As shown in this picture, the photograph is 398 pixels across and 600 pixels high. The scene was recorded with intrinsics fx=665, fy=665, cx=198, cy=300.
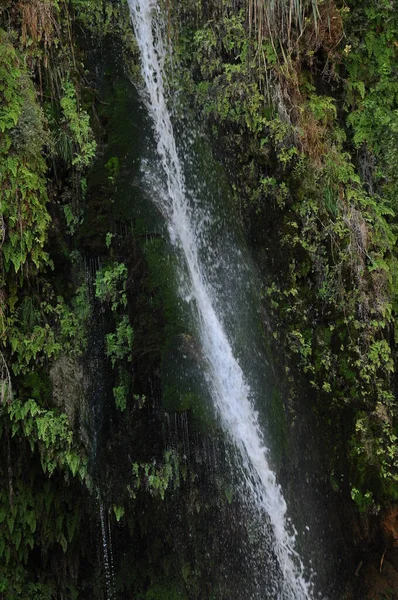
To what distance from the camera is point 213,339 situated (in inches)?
202

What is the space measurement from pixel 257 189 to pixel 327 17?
6.13 feet

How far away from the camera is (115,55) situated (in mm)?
5949

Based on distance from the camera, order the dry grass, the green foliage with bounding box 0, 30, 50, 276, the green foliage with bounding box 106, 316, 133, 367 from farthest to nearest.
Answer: the dry grass, the green foliage with bounding box 106, 316, 133, 367, the green foliage with bounding box 0, 30, 50, 276

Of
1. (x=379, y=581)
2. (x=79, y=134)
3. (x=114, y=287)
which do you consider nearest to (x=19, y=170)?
(x=79, y=134)

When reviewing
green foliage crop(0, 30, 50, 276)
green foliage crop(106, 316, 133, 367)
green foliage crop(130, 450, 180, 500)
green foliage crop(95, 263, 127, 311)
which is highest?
green foliage crop(0, 30, 50, 276)

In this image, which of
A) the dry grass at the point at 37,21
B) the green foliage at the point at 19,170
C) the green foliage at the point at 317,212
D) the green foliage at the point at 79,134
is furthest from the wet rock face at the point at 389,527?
the dry grass at the point at 37,21

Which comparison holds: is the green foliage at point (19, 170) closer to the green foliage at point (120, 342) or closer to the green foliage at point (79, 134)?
the green foliage at point (79, 134)

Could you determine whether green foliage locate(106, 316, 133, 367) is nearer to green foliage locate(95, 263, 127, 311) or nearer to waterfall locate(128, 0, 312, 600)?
green foliage locate(95, 263, 127, 311)

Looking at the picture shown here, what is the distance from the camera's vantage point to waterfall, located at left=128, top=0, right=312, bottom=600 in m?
4.81

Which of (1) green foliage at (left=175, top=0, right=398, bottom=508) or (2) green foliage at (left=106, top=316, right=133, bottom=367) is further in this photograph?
(1) green foliage at (left=175, top=0, right=398, bottom=508)

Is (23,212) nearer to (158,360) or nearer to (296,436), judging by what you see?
(158,360)

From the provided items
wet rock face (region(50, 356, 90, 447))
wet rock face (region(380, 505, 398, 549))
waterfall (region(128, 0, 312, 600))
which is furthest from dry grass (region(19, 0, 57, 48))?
wet rock face (region(380, 505, 398, 549))

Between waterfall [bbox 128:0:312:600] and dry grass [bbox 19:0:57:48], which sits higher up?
dry grass [bbox 19:0:57:48]

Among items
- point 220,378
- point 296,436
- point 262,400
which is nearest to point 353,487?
point 296,436
